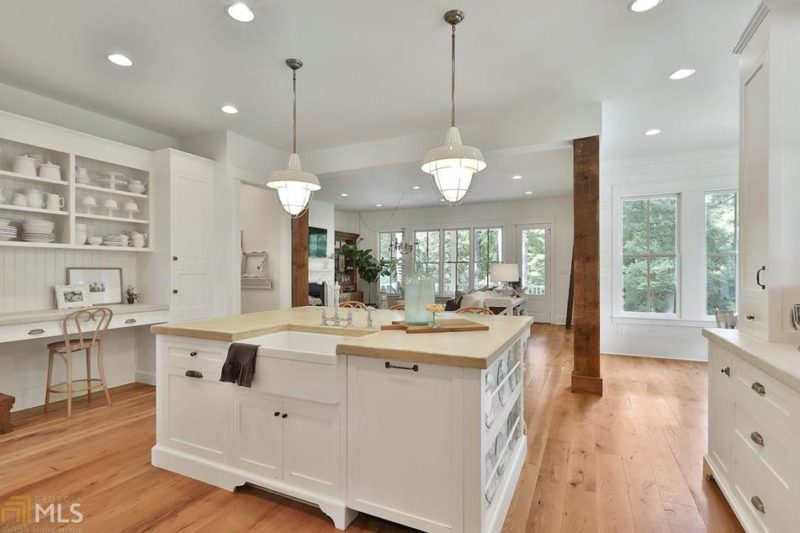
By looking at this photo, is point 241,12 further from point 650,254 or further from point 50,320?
point 650,254

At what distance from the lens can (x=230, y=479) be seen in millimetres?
2146

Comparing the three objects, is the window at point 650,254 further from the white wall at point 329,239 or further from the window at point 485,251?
the white wall at point 329,239

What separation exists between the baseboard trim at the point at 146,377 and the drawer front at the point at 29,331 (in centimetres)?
117

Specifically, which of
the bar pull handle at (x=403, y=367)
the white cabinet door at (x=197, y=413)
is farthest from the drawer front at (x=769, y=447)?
the white cabinet door at (x=197, y=413)

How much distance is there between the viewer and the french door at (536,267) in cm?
867

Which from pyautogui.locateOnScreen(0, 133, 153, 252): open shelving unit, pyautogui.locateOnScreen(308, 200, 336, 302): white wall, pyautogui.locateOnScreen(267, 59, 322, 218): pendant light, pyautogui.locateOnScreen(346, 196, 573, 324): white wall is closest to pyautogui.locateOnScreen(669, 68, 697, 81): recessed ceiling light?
pyautogui.locateOnScreen(267, 59, 322, 218): pendant light

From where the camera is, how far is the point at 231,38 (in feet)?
8.82

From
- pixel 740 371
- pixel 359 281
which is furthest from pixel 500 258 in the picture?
pixel 740 371

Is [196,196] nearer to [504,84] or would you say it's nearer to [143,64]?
[143,64]

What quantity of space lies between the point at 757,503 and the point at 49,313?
468cm

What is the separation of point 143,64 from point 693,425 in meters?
5.10

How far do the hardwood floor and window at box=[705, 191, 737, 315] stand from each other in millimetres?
2141

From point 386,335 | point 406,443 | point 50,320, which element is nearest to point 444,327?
point 386,335

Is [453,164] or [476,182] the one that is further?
[476,182]
